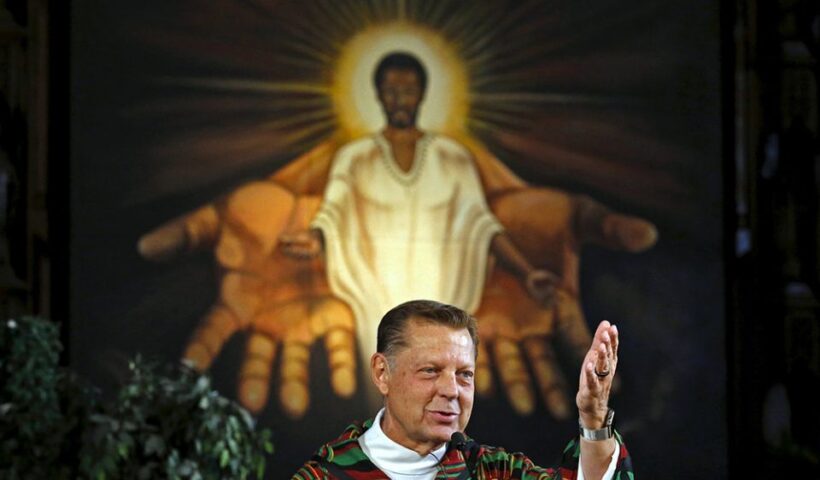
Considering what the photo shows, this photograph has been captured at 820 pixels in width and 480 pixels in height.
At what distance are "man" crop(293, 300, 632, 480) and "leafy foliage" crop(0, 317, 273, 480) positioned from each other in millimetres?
1504

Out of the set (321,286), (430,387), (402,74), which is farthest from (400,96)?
(430,387)

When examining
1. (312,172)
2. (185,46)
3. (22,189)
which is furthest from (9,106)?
(312,172)

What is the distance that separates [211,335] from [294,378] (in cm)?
46

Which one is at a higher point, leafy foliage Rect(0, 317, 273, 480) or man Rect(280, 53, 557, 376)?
man Rect(280, 53, 557, 376)

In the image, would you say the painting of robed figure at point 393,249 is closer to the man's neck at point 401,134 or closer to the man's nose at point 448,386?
the man's neck at point 401,134

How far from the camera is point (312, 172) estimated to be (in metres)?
7.30

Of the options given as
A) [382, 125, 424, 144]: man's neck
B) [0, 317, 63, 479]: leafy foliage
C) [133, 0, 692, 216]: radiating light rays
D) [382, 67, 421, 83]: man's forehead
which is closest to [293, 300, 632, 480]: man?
[0, 317, 63, 479]: leafy foliage

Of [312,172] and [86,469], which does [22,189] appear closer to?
[312,172]

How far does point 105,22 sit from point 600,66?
8.28 feet

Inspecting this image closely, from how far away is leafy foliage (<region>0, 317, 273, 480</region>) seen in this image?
4.59 meters

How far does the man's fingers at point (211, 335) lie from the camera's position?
703cm

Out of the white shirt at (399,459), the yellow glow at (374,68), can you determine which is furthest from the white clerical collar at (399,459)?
the yellow glow at (374,68)

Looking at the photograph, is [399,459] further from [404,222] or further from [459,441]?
[404,222]

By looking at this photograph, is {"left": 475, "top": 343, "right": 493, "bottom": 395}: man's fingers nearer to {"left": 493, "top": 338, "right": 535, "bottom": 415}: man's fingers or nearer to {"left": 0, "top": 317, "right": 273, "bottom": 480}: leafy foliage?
{"left": 493, "top": 338, "right": 535, "bottom": 415}: man's fingers
